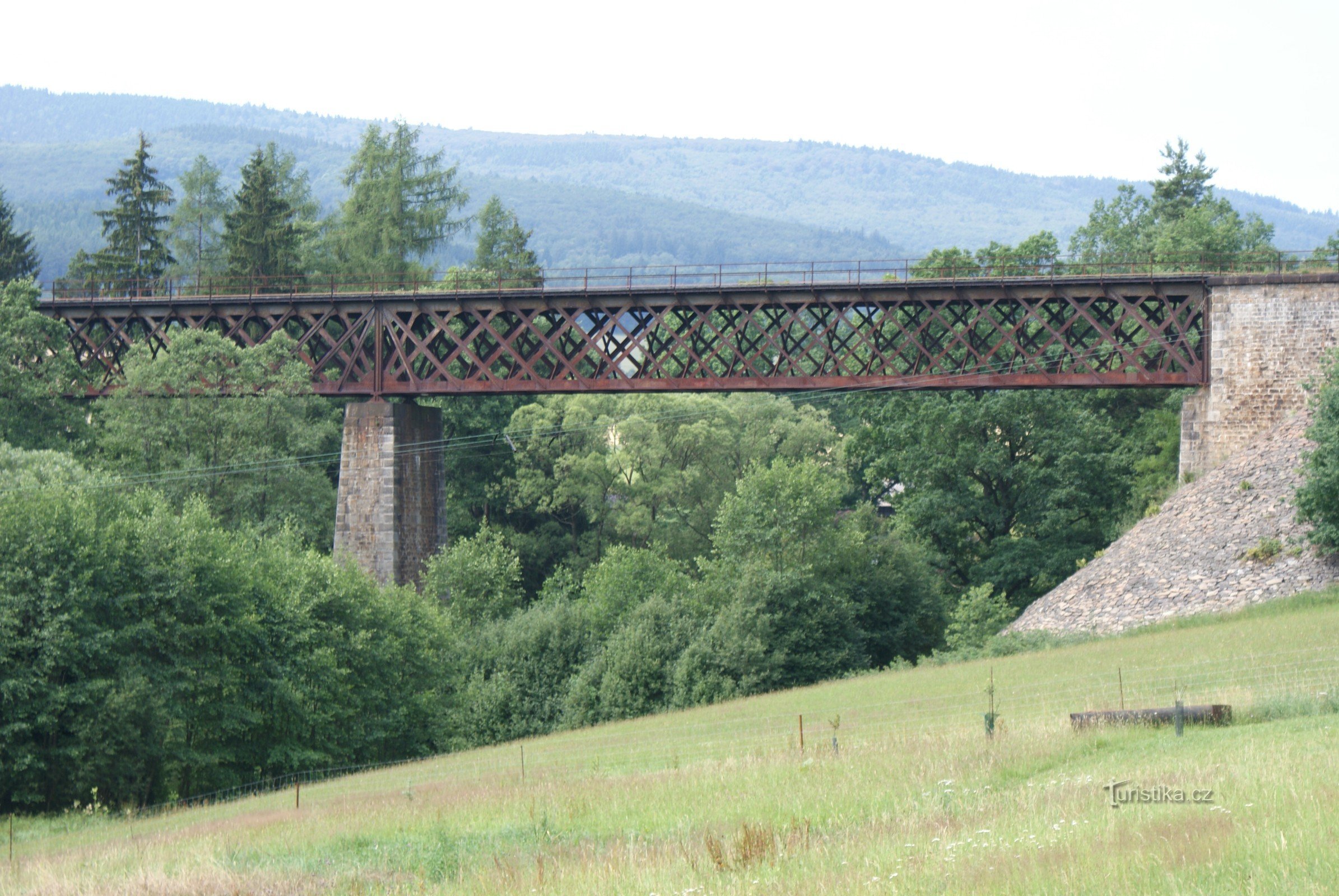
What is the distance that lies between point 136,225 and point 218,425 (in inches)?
1422

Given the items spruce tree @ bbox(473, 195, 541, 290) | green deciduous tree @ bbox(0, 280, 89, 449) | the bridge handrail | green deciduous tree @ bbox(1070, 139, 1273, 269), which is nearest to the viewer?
the bridge handrail

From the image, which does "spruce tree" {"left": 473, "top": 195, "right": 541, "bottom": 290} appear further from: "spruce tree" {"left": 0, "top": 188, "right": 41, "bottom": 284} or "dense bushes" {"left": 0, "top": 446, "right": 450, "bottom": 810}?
"dense bushes" {"left": 0, "top": 446, "right": 450, "bottom": 810}

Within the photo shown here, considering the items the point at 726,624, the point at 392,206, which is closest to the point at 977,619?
the point at 726,624

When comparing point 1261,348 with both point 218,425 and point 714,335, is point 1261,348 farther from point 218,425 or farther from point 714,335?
point 218,425

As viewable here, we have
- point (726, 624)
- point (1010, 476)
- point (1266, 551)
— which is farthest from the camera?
point (1010, 476)

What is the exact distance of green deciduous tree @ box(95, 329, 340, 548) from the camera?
51.4m

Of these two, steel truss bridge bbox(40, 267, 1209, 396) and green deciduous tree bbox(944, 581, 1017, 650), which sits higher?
steel truss bridge bbox(40, 267, 1209, 396)

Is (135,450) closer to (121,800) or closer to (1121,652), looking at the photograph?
(121,800)

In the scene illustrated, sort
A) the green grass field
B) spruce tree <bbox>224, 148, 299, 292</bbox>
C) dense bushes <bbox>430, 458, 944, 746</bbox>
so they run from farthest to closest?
spruce tree <bbox>224, 148, 299, 292</bbox> → dense bushes <bbox>430, 458, 944, 746</bbox> → the green grass field

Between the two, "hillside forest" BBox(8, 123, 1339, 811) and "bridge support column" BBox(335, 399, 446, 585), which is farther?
"bridge support column" BBox(335, 399, 446, 585)

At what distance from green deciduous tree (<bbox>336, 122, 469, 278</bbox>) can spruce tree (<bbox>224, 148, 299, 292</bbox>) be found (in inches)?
149

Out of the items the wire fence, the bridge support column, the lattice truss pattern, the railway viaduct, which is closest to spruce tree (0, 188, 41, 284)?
the railway viaduct

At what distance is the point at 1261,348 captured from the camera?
4650 cm

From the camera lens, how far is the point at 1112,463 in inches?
2258
